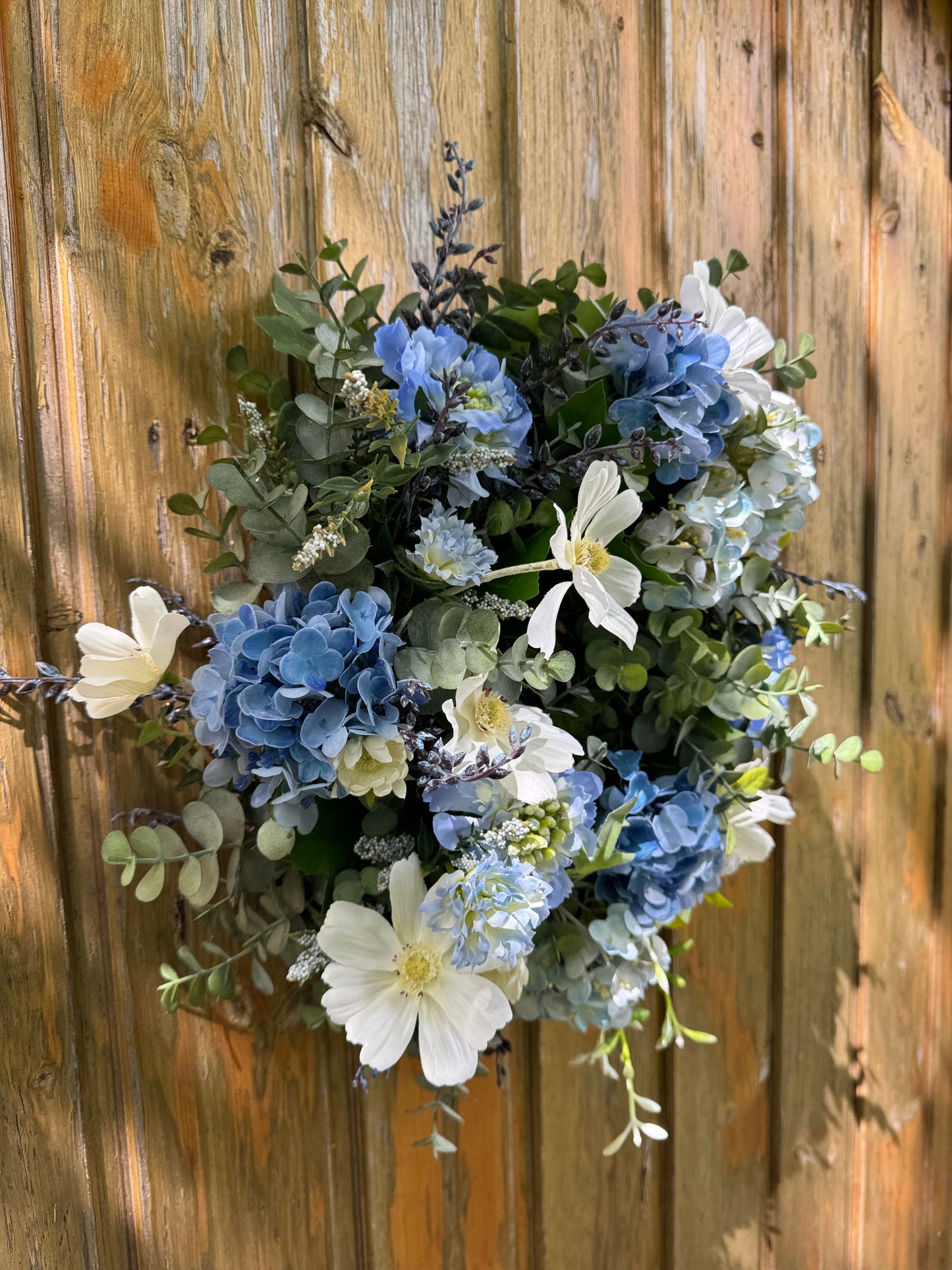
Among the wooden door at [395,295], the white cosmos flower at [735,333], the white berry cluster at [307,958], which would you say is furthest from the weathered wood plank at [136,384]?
the white cosmos flower at [735,333]

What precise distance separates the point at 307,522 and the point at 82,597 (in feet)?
0.65

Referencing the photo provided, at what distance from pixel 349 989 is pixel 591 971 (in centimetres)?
23

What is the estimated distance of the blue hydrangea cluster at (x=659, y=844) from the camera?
662 mm

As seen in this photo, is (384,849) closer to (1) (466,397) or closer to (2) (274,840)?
(2) (274,840)

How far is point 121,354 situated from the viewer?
2.14 feet

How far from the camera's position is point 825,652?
106 cm

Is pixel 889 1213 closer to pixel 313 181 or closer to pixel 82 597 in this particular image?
pixel 82 597

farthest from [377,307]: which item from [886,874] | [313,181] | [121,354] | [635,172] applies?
[886,874]

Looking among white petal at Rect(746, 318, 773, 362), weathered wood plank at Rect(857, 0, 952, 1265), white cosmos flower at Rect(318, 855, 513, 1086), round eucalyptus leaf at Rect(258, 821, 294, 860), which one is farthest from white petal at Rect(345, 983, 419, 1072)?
weathered wood plank at Rect(857, 0, 952, 1265)

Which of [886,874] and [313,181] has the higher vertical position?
[313,181]

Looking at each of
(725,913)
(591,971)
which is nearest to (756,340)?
(591,971)

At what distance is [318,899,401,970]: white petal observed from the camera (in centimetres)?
59

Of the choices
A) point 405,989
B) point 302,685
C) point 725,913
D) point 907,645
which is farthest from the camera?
point 907,645

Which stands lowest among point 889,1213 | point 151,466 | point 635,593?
point 889,1213
